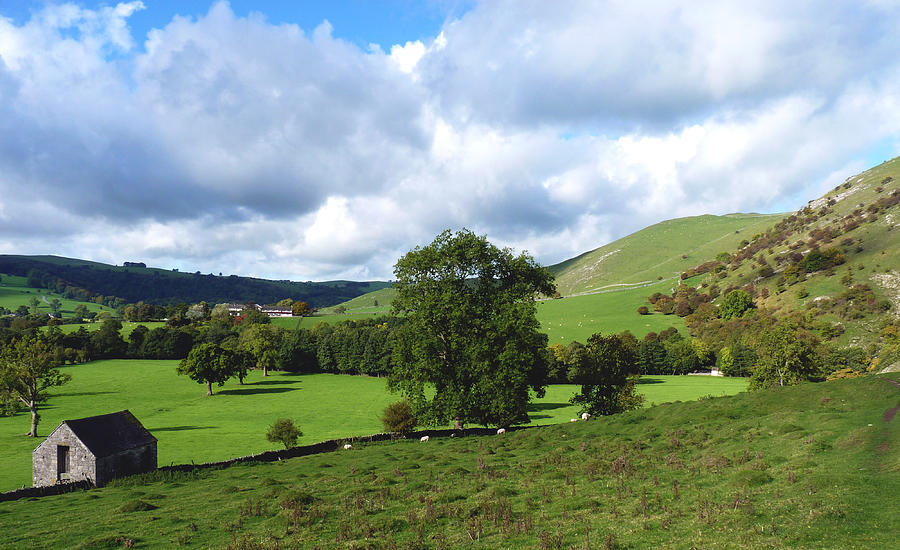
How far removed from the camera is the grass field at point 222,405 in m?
64.8

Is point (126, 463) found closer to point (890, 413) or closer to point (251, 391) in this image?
point (890, 413)

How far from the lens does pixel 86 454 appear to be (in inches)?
1668

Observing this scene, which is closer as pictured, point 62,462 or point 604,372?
point 62,462

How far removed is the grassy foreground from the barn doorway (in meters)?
6.94

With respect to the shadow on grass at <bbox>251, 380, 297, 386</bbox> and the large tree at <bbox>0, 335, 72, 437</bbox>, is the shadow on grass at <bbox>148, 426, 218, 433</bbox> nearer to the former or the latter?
the large tree at <bbox>0, 335, 72, 437</bbox>

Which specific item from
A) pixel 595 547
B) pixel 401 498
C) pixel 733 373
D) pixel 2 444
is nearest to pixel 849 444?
pixel 595 547

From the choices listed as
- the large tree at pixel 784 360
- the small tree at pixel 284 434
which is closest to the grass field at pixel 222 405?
the small tree at pixel 284 434

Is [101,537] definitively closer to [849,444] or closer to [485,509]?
[485,509]

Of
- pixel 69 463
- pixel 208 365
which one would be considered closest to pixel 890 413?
pixel 69 463

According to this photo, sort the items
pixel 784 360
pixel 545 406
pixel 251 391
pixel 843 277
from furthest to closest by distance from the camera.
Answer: pixel 843 277
pixel 251 391
pixel 545 406
pixel 784 360

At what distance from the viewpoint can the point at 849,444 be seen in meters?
26.4

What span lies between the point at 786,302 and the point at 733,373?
38338 millimetres

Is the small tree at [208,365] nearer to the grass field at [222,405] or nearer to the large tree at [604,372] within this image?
the grass field at [222,405]

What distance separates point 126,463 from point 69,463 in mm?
4283
